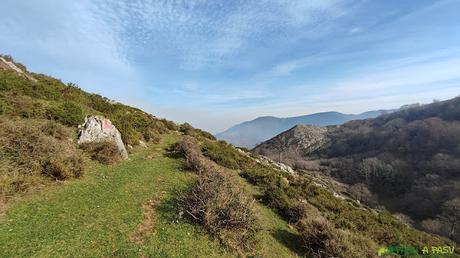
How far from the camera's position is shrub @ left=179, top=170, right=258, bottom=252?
7.42 metres

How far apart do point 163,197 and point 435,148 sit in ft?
444

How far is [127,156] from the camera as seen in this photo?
41.5ft

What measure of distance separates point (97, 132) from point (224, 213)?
8.14 m

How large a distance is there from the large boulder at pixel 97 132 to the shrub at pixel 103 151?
460 millimetres

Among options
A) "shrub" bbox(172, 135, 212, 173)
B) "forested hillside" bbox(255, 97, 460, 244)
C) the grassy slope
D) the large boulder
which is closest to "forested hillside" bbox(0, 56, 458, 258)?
the grassy slope

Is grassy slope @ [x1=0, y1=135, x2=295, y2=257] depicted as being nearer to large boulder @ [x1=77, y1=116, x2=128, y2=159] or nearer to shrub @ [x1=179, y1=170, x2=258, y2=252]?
shrub @ [x1=179, y1=170, x2=258, y2=252]

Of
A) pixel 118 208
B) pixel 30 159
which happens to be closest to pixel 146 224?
pixel 118 208

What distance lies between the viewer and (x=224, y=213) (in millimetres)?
7855

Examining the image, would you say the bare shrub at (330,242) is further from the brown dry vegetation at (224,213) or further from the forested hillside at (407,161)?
the forested hillside at (407,161)

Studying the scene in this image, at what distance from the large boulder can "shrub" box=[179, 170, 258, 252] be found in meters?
5.85

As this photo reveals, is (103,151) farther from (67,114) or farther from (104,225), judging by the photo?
(104,225)

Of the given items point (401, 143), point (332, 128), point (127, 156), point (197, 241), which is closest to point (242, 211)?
point (197, 241)

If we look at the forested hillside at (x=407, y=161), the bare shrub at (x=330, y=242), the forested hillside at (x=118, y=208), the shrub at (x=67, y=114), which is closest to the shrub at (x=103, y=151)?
the forested hillside at (x=118, y=208)

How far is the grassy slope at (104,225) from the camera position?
556 cm
